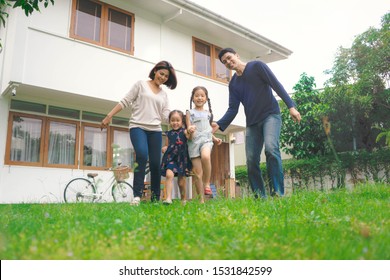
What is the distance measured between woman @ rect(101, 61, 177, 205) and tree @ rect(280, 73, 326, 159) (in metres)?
12.1

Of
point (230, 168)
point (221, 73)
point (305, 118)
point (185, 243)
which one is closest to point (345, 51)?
point (305, 118)

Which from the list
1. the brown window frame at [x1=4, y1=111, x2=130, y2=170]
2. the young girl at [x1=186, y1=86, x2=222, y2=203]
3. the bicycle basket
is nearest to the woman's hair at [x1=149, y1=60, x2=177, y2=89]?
the young girl at [x1=186, y1=86, x2=222, y2=203]

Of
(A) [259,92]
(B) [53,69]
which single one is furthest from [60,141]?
(A) [259,92]

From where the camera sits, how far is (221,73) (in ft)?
43.5

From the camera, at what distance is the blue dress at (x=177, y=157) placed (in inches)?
187

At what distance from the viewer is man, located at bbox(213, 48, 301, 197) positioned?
14.4 ft

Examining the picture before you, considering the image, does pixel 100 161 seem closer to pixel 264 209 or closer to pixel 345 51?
pixel 264 209

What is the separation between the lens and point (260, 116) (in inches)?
179

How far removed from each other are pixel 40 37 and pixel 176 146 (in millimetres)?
5626

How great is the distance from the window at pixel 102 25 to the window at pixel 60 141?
6.97ft

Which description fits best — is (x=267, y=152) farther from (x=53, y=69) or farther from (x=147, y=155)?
(x=53, y=69)

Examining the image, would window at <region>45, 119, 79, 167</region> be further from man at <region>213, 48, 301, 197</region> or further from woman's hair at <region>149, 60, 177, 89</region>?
man at <region>213, 48, 301, 197</region>
